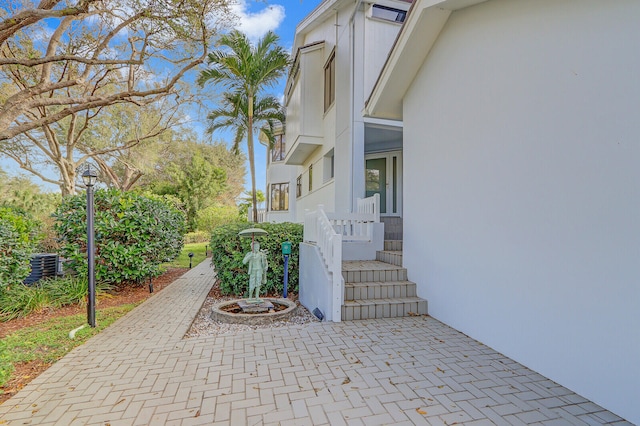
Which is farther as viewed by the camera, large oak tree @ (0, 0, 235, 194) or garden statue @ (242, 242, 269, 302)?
large oak tree @ (0, 0, 235, 194)

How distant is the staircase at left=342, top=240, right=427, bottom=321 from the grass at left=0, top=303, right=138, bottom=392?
4116 millimetres

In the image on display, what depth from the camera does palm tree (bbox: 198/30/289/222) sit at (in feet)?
40.2

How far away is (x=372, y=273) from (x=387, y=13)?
25.6 feet

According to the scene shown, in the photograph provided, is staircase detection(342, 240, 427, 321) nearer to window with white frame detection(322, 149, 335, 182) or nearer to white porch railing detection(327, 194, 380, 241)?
white porch railing detection(327, 194, 380, 241)

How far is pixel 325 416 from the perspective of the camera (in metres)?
2.80

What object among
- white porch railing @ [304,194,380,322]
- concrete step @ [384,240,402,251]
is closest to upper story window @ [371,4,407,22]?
white porch railing @ [304,194,380,322]

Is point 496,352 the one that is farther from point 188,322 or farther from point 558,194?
point 188,322

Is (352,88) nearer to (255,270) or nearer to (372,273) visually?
(372,273)

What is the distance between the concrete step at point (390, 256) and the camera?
6963 mm

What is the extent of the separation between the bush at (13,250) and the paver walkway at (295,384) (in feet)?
10.3

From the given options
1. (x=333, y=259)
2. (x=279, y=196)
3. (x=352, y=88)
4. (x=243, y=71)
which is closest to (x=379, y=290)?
(x=333, y=259)

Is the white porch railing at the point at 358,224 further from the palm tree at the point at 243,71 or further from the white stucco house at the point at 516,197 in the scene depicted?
the palm tree at the point at 243,71

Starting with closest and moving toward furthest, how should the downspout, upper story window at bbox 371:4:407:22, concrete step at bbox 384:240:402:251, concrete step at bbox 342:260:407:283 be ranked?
concrete step at bbox 342:260:407:283
concrete step at bbox 384:240:402:251
the downspout
upper story window at bbox 371:4:407:22

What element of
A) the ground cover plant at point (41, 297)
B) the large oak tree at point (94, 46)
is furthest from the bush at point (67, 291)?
the large oak tree at point (94, 46)
